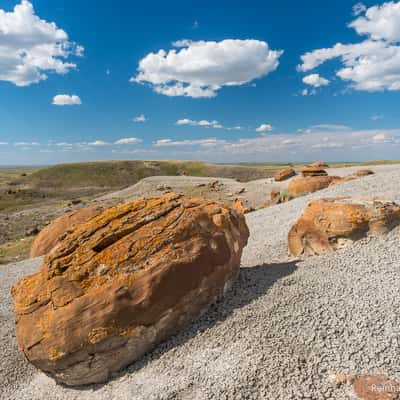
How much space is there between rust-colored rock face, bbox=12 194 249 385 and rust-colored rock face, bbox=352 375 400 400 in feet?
13.0

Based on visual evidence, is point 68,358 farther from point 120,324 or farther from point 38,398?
point 38,398

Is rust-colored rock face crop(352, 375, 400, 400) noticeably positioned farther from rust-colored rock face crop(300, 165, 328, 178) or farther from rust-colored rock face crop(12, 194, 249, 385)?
rust-colored rock face crop(300, 165, 328, 178)

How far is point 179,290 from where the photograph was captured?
291 inches

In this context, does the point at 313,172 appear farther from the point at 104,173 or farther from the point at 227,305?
the point at 104,173

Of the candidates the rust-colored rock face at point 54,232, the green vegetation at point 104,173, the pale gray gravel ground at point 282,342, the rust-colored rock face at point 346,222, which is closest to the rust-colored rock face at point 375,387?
the pale gray gravel ground at point 282,342

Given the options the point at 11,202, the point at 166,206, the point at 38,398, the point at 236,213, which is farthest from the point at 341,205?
the point at 11,202

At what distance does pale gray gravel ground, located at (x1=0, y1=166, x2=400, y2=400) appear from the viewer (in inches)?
216

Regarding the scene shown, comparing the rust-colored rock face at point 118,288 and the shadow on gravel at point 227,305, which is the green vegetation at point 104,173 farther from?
the shadow on gravel at point 227,305

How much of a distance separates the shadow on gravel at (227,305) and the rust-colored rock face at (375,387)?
128 inches

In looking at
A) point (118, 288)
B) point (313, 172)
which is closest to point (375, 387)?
point (118, 288)

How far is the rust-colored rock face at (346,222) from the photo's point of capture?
33.1 feet

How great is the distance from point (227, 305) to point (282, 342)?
79.3 inches

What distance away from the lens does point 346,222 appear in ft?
33.4

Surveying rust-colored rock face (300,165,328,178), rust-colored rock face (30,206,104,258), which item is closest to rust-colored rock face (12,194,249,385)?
rust-colored rock face (30,206,104,258)
